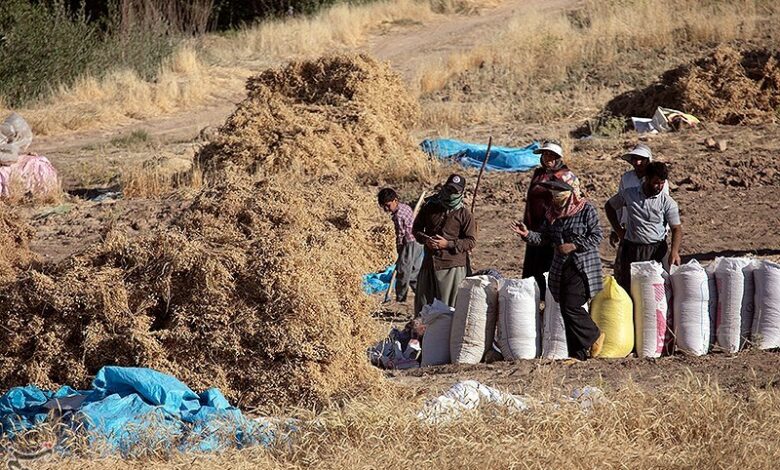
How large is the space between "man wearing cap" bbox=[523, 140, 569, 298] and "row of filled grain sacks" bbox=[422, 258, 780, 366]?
2.89 feet

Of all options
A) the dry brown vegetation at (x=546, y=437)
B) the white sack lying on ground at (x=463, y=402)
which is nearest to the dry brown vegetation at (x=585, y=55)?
the white sack lying on ground at (x=463, y=402)

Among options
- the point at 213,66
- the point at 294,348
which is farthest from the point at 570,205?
the point at 213,66

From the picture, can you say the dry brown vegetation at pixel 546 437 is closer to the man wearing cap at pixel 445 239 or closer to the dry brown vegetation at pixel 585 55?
the man wearing cap at pixel 445 239

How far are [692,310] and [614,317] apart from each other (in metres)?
0.51

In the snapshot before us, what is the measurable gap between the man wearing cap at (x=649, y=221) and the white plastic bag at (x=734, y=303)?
1.92 ft

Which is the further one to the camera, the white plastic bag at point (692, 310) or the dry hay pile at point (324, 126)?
the dry hay pile at point (324, 126)

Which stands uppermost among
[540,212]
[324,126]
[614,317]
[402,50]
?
[540,212]

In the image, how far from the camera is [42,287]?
760 centimetres

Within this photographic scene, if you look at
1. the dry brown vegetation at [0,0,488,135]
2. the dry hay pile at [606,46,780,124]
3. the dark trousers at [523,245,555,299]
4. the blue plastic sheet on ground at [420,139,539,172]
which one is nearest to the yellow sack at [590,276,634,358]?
the dark trousers at [523,245,555,299]

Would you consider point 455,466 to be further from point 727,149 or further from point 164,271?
point 727,149

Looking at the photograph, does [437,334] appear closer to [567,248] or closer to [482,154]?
[567,248]

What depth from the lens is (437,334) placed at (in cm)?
918

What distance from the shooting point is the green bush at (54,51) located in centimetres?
2328

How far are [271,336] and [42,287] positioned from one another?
1.35 m
